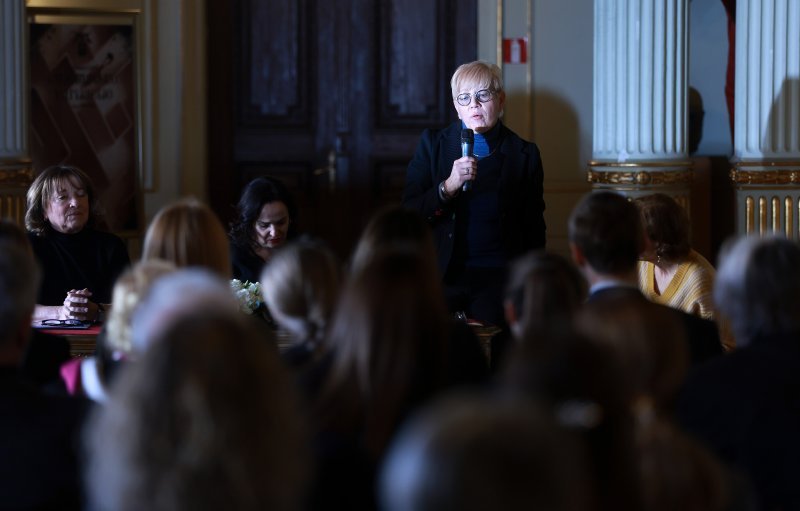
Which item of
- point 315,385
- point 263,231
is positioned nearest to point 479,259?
point 263,231

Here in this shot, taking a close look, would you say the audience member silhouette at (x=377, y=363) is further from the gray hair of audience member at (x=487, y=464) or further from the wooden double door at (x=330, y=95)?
the wooden double door at (x=330, y=95)

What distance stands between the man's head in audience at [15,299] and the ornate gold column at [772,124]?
4.91 m

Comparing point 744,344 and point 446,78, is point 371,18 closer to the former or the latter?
point 446,78

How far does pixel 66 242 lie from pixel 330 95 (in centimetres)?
347

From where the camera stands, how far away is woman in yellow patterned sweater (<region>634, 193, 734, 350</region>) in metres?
4.37

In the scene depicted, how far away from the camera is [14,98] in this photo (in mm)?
6426

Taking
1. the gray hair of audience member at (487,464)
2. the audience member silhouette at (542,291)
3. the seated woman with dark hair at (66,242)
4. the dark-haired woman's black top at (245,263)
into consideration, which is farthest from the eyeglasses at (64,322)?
the gray hair of audience member at (487,464)

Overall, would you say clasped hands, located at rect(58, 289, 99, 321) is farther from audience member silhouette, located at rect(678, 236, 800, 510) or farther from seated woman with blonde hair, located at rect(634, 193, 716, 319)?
audience member silhouette, located at rect(678, 236, 800, 510)

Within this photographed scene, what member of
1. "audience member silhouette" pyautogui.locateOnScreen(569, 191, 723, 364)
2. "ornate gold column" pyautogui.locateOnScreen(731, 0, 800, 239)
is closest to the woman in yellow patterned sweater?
"audience member silhouette" pyautogui.locateOnScreen(569, 191, 723, 364)

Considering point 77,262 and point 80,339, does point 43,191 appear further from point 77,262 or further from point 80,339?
point 80,339

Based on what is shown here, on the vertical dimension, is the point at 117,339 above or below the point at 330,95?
below

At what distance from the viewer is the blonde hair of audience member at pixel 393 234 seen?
118 inches

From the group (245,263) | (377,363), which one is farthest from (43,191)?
(377,363)

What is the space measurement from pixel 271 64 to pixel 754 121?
300 centimetres
